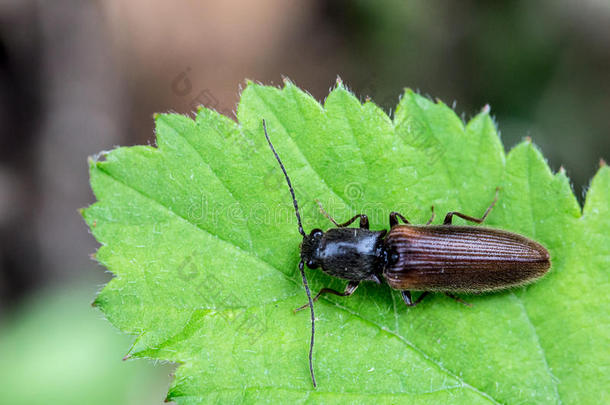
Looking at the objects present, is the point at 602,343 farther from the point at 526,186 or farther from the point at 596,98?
the point at 596,98

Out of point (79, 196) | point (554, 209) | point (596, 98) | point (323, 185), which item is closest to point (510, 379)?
point (554, 209)

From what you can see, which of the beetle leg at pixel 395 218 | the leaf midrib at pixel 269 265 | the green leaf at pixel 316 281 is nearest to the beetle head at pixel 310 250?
the green leaf at pixel 316 281

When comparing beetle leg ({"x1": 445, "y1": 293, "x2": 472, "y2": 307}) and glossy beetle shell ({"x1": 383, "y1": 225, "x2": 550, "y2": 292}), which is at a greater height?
glossy beetle shell ({"x1": 383, "y1": 225, "x2": 550, "y2": 292})

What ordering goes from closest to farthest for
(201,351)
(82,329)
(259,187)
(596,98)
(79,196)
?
(201,351) → (259,187) → (82,329) → (596,98) → (79,196)

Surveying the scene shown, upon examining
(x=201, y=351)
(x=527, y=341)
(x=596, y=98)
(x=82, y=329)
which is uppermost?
(x=596, y=98)

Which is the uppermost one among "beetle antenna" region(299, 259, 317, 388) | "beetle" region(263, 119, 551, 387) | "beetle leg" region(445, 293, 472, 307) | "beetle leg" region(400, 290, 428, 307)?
"beetle" region(263, 119, 551, 387)

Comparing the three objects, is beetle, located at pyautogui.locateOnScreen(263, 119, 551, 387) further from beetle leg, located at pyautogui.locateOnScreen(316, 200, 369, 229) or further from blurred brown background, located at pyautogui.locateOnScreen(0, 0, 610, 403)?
blurred brown background, located at pyautogui.locateOnScreen(0, 0, 610, 403)

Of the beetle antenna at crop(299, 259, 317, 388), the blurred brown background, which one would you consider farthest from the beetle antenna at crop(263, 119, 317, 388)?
the blurred brown background

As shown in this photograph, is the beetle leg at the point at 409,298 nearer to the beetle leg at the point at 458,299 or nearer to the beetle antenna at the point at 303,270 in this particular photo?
the beetle leg at the point at 458,299
